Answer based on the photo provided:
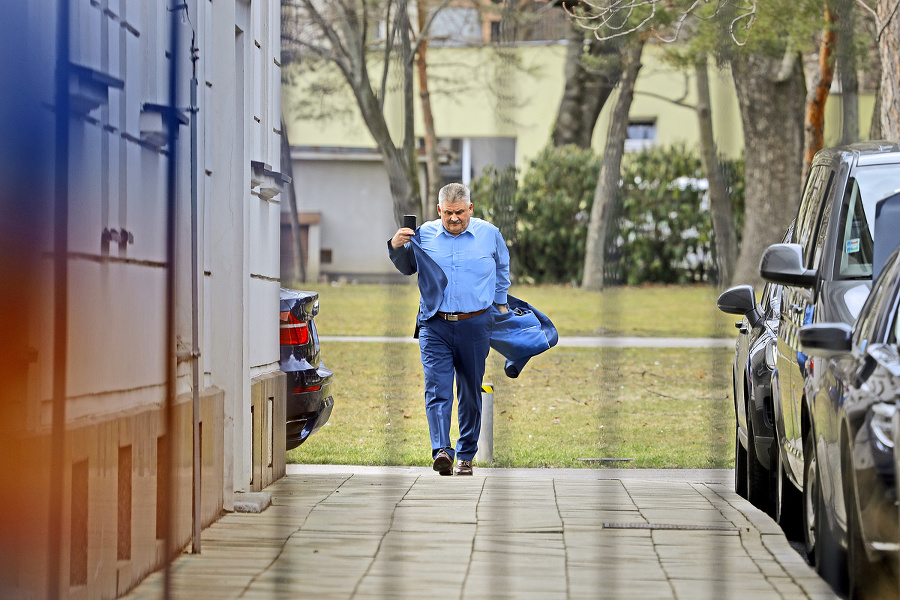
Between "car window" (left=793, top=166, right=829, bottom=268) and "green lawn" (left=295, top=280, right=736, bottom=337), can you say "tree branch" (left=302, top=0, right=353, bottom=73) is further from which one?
"car window" (left=793, top=166, right=829, bottom=268)

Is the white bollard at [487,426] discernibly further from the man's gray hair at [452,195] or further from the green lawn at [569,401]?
the man's gray hair at [452,195]

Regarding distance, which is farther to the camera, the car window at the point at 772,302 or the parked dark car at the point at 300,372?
the parked dark car at the point at 300,372

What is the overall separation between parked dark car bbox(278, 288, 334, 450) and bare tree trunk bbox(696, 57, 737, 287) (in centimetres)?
1723

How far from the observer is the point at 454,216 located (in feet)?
26.5

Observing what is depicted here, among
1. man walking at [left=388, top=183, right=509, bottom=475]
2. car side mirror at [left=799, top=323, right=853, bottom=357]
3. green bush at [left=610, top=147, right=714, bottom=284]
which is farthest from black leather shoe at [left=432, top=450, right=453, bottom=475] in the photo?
green bush at [left=610, top=147, right=714, bottom=284]

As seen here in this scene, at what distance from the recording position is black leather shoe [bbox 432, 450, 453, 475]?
7.95m

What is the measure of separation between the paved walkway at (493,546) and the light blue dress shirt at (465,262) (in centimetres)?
107

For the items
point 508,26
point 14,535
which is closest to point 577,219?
point 508,26

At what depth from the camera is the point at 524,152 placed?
98.9 feet

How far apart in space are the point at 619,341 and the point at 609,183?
6.59 metres

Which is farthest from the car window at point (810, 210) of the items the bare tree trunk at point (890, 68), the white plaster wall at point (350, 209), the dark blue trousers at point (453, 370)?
the white plaster wall at point (350, 209)

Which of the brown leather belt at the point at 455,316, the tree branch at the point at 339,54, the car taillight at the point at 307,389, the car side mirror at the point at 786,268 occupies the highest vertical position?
the tree branch at the point at 339,54

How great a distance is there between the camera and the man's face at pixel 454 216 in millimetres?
8070

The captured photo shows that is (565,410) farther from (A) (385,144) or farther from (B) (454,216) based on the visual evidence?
(A) (385,144)
